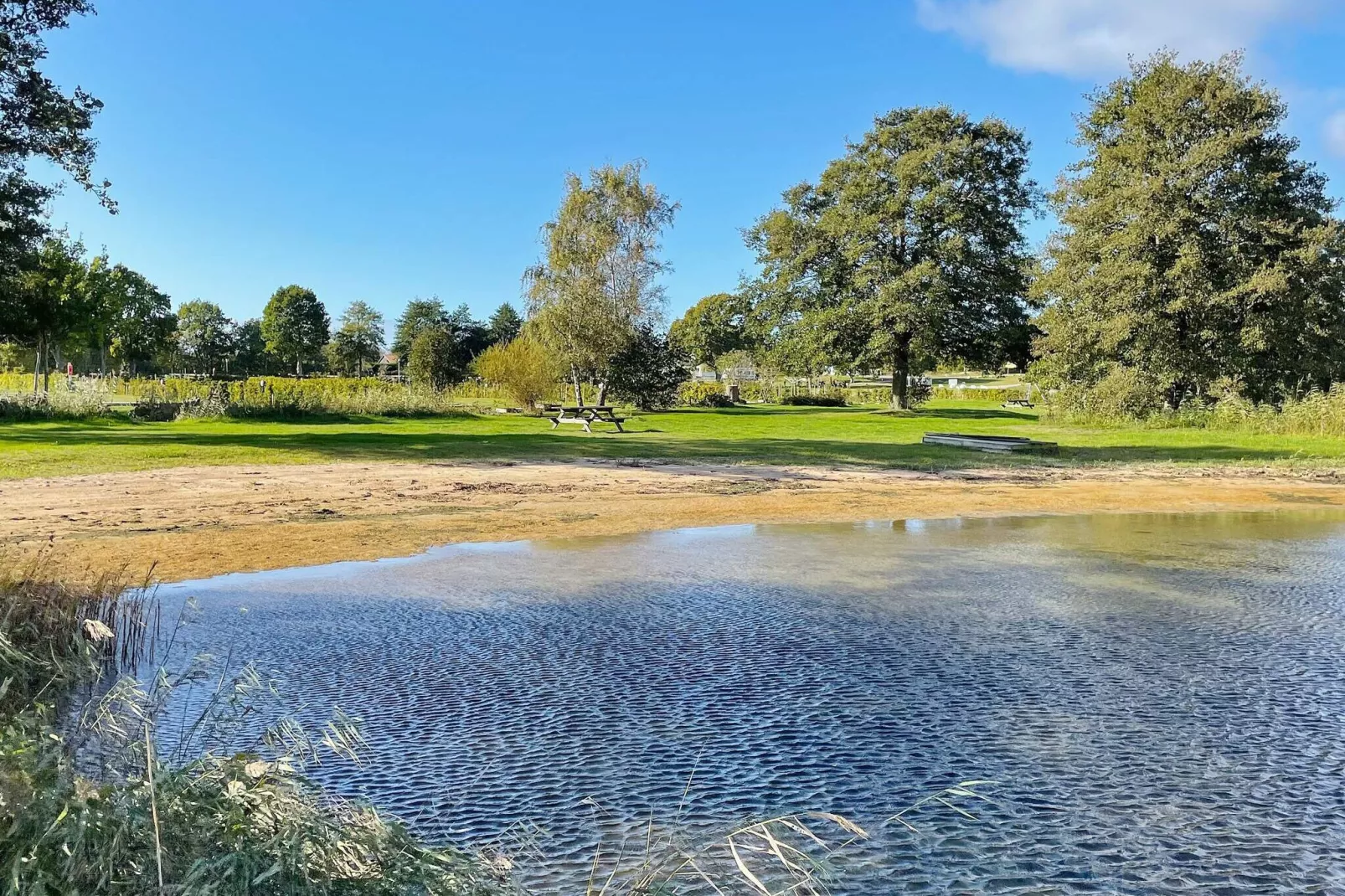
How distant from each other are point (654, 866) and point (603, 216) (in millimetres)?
38632

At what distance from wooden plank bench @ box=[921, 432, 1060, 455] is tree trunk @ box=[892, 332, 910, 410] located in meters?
20.0

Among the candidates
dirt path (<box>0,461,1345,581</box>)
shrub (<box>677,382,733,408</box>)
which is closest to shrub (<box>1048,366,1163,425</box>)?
dirt path (<box>0,461,1345,581</box>)

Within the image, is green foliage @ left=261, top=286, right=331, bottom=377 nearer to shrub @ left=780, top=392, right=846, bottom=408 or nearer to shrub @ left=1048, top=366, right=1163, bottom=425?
shrub @ left=780, top=392, right=846, bottom=408

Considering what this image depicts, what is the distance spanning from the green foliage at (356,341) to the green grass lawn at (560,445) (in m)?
54.0

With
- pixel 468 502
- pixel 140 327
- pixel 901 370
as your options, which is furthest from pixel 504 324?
pixel 468 502

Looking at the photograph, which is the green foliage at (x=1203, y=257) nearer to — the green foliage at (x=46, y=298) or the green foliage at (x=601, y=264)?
the green foliage at (x=601, y=264)

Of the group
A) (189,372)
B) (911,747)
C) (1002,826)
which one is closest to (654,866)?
(1002,826)

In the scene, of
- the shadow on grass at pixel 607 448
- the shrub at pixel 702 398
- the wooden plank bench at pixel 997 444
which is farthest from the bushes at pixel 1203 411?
the shrub at pixel 702 398

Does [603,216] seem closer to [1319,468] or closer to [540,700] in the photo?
[1319,468]

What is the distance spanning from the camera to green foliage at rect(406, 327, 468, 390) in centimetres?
5162

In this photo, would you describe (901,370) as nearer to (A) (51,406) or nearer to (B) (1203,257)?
(B) (1203,257)

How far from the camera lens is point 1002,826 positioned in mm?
3705

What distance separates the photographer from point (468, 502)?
12945 millimetres

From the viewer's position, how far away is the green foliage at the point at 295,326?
8175cm
